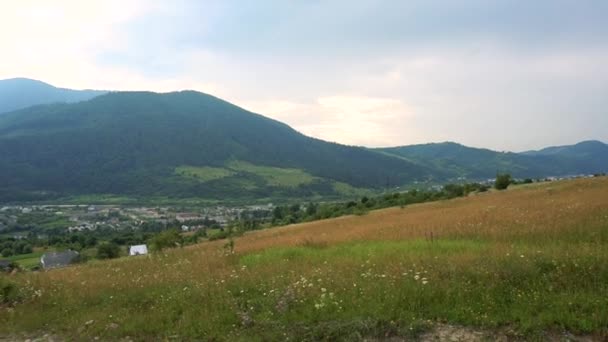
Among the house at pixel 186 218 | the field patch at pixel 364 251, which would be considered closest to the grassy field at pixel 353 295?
the field patch at pixel 364 251

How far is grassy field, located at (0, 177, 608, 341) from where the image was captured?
24.7ft

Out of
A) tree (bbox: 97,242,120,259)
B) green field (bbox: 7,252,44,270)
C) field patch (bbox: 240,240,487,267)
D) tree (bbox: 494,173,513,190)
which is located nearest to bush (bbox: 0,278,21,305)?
field patch (bbox: 240,240,487,267)

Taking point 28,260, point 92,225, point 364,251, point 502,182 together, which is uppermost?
point 502,182

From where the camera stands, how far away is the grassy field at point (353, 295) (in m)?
7.54

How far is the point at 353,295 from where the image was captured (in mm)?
8734

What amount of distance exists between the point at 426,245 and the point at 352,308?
17.0ft

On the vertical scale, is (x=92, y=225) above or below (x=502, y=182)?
below

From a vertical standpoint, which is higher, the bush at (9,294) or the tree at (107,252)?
the bush at (9,294)

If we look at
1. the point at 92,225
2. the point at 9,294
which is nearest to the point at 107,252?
the point at 9,294

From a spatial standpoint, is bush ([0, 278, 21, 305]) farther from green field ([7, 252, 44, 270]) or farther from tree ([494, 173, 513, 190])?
tree ([494, 173, 513, 190])

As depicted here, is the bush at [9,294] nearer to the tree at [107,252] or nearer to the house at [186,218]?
the tree at [107,252]

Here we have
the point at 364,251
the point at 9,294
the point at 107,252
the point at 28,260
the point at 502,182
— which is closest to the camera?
the point at 9,294

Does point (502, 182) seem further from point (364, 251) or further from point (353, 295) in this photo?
point (353, 295)

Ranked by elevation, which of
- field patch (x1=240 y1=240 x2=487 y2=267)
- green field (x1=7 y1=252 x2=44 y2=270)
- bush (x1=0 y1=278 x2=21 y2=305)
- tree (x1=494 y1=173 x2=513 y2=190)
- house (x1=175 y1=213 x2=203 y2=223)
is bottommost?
house (x1=175 y1=213 x2=203 y2=223)
